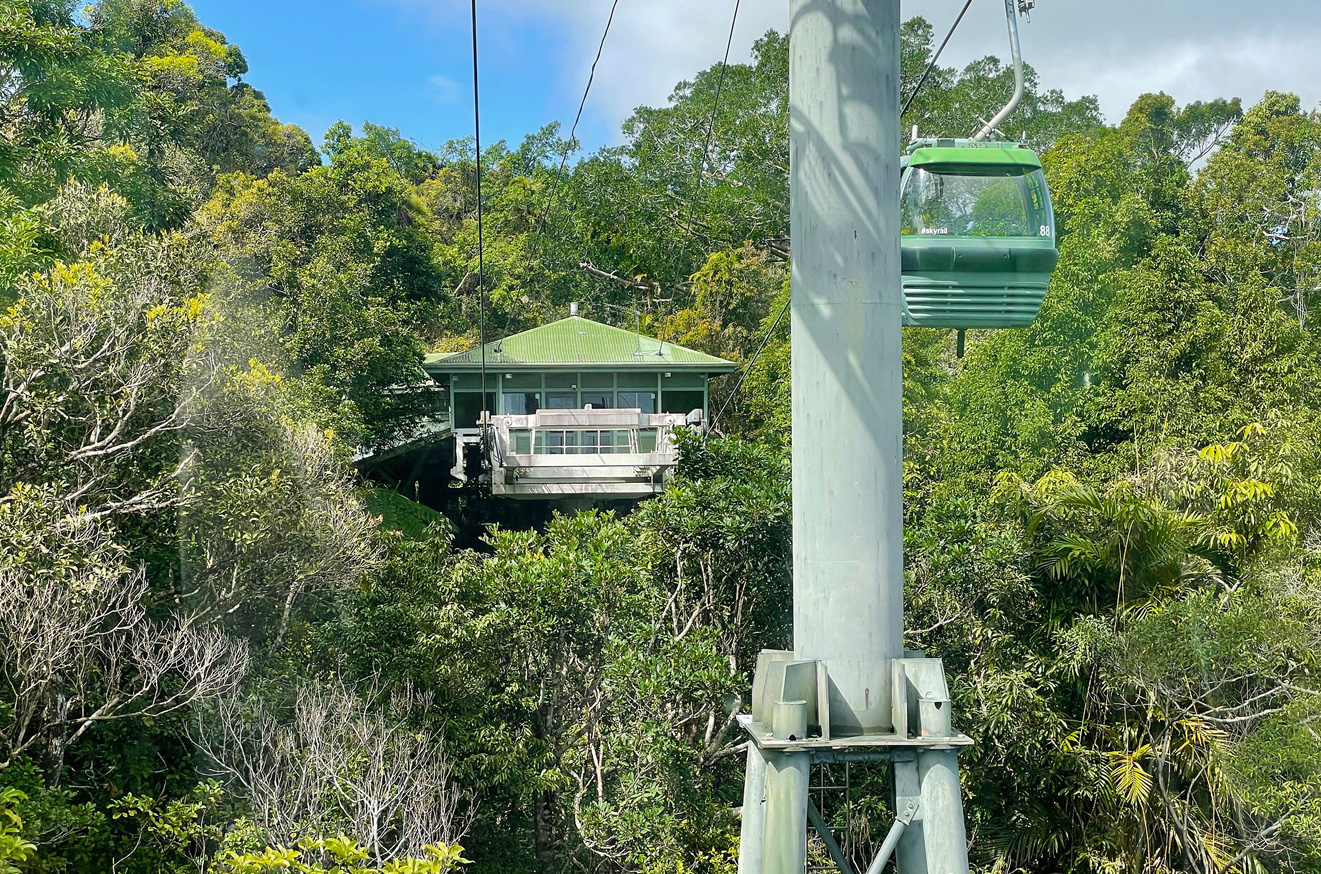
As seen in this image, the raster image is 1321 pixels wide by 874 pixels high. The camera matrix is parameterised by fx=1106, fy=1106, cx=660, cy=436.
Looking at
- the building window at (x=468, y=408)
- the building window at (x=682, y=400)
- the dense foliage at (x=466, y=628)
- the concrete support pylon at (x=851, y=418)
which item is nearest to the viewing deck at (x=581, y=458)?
the building window at (x=468, y=408)

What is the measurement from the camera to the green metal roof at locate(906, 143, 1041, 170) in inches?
252

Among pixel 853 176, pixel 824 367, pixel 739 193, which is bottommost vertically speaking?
pixel 824 367

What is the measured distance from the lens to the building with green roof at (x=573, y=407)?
21.6 metres

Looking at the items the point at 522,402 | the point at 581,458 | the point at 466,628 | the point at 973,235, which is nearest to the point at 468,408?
the point at 522,402

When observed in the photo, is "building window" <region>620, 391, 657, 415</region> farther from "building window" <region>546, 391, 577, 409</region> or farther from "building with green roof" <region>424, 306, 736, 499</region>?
"building window" <region>546, 391, 577, 409</region>

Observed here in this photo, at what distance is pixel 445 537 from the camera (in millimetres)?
13688

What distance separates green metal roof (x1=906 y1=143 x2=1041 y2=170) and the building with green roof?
14.1 metres

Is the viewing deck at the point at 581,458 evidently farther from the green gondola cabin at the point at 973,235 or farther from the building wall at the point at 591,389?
the green gondola cabin at the point at 973,235

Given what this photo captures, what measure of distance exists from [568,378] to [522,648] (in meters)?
15.0

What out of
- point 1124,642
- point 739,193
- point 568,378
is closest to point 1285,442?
point 1124,642

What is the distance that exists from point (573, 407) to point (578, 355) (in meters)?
1.25

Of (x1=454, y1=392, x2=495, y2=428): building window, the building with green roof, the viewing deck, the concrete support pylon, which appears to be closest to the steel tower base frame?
the concrete support pylon

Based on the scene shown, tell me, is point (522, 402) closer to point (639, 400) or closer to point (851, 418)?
point (639, 400)

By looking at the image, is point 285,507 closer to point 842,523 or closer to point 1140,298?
point 842,523
